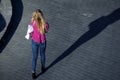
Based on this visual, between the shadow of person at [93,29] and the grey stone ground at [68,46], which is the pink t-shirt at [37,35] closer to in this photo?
the grey stone ground at [68,46]

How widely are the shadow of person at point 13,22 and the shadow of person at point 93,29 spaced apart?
1.94 m

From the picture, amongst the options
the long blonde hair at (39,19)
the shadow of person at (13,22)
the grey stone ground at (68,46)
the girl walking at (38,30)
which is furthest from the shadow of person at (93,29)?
the shadow of person at (13,22)

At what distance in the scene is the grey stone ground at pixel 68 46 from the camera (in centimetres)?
1042

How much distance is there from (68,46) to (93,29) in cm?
144

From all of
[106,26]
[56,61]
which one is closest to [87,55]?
[56,61]

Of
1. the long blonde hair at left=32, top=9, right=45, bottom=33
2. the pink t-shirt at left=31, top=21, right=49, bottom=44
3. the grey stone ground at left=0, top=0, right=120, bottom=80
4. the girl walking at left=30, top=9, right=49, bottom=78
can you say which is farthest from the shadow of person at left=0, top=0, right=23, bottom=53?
the long blonde hair at left=32, top=9, right=45, bottom=33

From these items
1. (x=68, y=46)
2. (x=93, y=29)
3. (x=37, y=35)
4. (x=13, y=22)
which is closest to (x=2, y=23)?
(x=13, y=22)

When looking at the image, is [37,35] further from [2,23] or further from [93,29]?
[93,29]

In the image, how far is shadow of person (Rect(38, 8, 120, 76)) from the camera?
11.3 metres

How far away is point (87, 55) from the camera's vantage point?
11.2 meters

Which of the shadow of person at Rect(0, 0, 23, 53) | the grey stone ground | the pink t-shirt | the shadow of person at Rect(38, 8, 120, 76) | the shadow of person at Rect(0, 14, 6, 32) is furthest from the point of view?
the shadow of person at Rect(0, 14, 6, 32)

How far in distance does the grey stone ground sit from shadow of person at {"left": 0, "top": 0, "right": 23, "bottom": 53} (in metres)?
0.14

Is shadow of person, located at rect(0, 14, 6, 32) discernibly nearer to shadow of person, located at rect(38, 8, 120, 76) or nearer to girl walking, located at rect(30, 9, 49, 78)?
shadow of person, located at rect(38, 8, 120, 76)

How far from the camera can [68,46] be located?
11.6 metres
